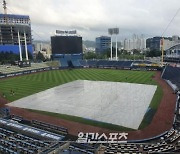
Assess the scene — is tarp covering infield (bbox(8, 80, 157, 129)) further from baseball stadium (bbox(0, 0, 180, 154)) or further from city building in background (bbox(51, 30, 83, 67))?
city building in background (bbox(51, 30, 83, 67))

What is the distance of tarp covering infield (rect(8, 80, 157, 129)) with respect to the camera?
120 ft

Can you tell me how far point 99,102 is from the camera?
45.0 m

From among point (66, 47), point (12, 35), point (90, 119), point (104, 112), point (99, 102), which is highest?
point (12, 35)

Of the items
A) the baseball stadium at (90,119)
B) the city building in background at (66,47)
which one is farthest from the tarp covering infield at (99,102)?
the city building in background at (66,47)

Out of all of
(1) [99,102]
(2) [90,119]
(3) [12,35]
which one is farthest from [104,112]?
(3) [12,35]

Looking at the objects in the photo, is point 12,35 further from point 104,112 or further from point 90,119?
point 90,119

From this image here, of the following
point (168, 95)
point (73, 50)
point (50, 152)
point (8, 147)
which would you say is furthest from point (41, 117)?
point (73, 50)

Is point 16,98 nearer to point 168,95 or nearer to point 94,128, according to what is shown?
point 94,128

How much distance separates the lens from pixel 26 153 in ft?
73.1

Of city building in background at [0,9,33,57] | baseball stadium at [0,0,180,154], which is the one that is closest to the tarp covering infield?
baseball stadium at [0,0,180,154]

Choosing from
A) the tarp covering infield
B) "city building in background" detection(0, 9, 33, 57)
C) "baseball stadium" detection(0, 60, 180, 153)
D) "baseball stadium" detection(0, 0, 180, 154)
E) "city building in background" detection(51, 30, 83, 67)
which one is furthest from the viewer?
"city building in background" detection(0, 9, 33, 57)

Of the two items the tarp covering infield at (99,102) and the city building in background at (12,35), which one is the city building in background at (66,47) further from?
the tarp covering infield at (99,102)

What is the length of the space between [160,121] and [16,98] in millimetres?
32417

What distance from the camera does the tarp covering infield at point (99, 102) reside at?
120 feet
